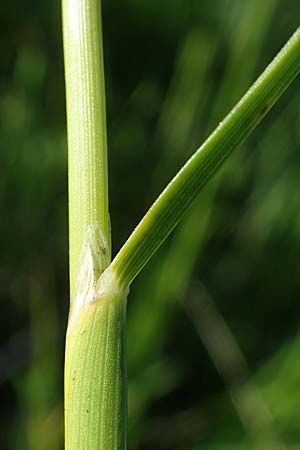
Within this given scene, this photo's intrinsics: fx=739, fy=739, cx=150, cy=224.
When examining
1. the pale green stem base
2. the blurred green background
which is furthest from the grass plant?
the blurred green background

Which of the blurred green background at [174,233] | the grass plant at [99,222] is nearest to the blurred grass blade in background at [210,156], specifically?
the grass plant at [99,222]

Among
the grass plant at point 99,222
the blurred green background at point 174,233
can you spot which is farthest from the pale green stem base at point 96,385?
the blurred green background at point 174,233

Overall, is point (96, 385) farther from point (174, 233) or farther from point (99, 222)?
point (174, 233)

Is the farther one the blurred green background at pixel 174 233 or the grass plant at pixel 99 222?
the blurred green background at pixel 174 233

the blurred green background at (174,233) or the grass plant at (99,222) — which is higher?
the grass plant at (99,222)

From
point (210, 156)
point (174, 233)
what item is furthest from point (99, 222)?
point (174, 233)

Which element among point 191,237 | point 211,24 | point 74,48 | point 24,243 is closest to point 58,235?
point 24,243

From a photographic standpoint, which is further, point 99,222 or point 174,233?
point 174,233

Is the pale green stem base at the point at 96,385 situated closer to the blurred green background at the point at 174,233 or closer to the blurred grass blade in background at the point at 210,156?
the blurred grass blade in background at the point at 210,156

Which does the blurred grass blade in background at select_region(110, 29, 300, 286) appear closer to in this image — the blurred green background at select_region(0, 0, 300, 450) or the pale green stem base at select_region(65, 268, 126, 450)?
the pale green stem base at select_region(65, 268, 126, 450)

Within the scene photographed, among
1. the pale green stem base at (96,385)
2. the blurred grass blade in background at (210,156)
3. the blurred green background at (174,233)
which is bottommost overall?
the blurred green background at (174,233)
